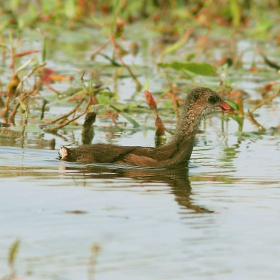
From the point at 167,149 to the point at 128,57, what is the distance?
8.47 metres

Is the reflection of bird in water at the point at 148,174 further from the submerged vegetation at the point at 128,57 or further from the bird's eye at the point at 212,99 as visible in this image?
the submerged vegetation at the point at 128,57

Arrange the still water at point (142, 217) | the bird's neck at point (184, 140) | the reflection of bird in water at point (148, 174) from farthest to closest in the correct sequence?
the bird's neck at point (184, 140)
the reflection of bird in water at point (148, 174)
the still water at point (142, 217)

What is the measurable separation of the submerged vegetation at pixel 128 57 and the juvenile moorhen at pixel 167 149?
1.77ft

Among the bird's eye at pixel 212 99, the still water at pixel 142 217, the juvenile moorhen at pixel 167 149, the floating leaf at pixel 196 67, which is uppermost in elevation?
the floating leaf at pixel 196 67

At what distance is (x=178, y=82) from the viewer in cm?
1446

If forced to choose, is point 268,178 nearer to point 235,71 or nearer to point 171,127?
point 171,127

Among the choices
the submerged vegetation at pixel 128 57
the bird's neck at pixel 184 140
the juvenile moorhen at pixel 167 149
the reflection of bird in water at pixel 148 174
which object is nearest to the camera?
the reflection of bird in water at pixel 148 174

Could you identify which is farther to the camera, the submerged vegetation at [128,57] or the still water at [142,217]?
the submerged vegetation at [128,57]

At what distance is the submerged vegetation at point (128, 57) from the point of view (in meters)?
Result: 11.2

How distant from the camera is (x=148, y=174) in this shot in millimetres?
8625

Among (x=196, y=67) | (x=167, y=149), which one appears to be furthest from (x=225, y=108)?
(x=196, y=67)

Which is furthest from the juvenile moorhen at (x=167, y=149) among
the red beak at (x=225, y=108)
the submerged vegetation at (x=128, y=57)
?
the submerged vegetation at (x=128, y=57)

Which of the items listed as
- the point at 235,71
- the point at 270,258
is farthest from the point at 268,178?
the point at 235,71

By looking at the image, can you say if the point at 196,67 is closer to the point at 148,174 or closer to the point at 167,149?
the point at 167,149
